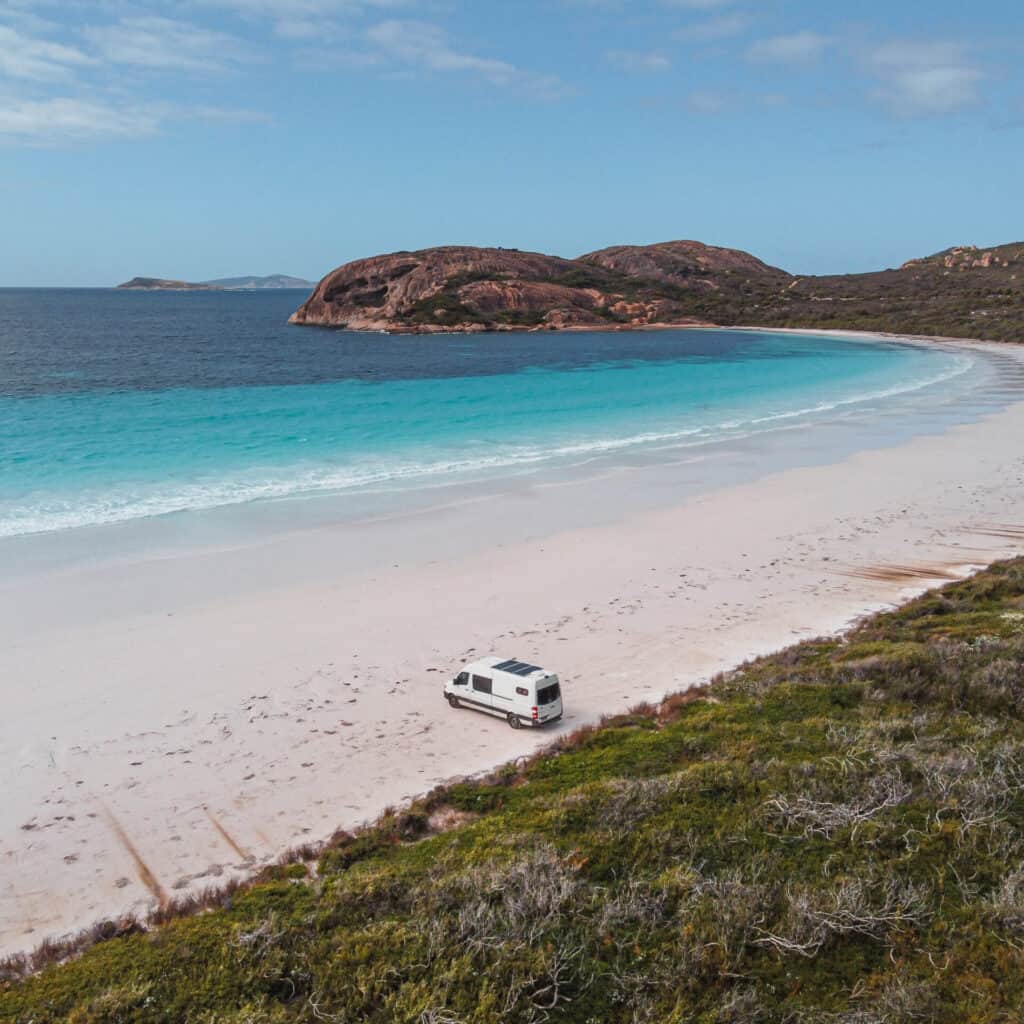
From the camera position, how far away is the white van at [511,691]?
13.7 meters

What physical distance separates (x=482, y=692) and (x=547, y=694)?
45.1 inches

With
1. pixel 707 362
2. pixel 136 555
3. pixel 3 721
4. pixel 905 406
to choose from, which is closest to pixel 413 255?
pixel 707 362

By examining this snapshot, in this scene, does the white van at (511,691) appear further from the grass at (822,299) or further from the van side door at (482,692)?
the grass at (822,299)

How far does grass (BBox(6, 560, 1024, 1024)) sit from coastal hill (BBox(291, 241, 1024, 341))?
95.3 meters

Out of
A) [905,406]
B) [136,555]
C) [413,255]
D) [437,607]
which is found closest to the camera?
[437,607]

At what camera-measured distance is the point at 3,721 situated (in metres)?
13.9

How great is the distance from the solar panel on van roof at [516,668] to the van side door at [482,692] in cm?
33

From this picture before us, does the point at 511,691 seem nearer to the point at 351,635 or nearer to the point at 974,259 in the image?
the point at 351,635

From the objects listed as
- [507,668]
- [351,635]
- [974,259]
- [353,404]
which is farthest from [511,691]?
[974,259]

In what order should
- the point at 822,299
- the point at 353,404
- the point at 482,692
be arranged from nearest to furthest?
the point at 482,692
the point at 353,404
the point at 822,299

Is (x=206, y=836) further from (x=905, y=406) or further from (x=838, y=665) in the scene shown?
(x=905, y=406)

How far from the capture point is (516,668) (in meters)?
14.1

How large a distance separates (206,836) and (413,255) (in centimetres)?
11881

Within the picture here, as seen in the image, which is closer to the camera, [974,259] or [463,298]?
[463,298]
